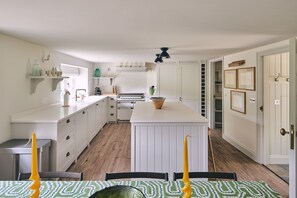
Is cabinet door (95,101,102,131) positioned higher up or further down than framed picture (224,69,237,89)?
further down

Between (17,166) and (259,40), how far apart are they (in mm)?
3670

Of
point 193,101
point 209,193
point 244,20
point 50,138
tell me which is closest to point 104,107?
point 193,101

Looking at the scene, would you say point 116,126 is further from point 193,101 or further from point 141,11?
point 141,11

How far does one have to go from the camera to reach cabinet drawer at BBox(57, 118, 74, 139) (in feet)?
10.0

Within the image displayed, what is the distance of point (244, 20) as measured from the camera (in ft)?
7.17

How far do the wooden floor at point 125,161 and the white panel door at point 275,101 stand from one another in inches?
16.7

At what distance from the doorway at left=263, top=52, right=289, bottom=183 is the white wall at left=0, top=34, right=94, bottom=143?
388 centimetres

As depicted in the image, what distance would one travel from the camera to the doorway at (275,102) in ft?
12.3

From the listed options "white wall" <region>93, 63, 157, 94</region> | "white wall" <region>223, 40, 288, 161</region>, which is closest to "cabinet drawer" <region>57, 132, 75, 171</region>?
"white wall" <region>223, 40, 288, 161</region>

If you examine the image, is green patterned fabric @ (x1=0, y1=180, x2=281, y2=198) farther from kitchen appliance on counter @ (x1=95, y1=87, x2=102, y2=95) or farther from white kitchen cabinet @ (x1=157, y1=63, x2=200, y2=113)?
kitchen appliance on counter @ (x1=95, y1=87, x2=102, y2=95)

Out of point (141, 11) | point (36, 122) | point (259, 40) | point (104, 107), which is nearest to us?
point (141, 11)

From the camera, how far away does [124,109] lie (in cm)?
713

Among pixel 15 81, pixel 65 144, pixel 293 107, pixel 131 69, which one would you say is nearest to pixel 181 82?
pixel 131 69

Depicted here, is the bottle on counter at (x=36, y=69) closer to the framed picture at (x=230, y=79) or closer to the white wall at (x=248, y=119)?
the white wall at (x=248, y=119)
